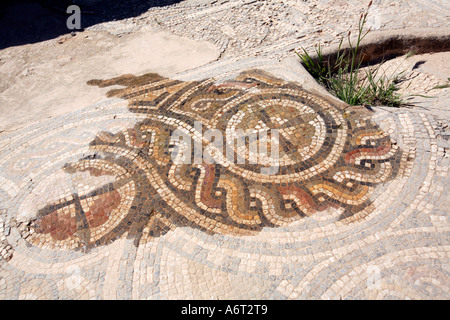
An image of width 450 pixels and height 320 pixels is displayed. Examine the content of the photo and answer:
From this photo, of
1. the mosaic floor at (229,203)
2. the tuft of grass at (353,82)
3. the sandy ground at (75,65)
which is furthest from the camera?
the sandy ground at (75,65)

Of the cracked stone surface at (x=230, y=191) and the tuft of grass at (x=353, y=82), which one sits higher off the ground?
the tuft of grass at (x=353, y=82)

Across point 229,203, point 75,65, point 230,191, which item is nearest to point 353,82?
point 230,191

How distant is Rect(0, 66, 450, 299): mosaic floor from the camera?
370 cm

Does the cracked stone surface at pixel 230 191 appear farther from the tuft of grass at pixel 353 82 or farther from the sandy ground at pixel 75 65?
the tuft of grass at pixel 353 82

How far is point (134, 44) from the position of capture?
A: 26.7 ft

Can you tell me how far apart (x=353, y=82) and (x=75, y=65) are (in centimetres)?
628

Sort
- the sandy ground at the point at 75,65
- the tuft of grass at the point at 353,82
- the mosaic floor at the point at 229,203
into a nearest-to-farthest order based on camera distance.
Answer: the mosaic floor at the point at 229,203, the tuft of grass at the point at 353,82, the sandy ground at the point at 75,65

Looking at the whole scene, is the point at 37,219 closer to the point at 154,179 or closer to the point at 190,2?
the point at 154,179

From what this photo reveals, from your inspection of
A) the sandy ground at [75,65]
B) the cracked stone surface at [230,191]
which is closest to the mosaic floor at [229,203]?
the cracked stone surface at [230,191]

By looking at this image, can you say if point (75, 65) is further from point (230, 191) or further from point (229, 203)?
point (229, 203)

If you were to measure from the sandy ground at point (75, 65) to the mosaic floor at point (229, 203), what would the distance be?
2.41ft

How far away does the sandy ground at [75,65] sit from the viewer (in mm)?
6582
